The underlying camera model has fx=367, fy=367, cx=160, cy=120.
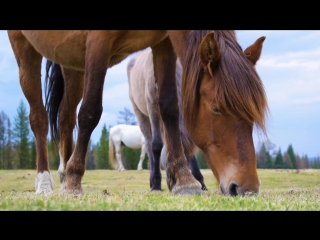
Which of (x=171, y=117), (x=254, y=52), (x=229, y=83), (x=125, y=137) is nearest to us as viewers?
(x=229, y=83)

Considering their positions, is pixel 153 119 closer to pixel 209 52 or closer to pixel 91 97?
pixel 91 97

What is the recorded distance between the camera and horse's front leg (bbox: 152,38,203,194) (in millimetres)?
3910

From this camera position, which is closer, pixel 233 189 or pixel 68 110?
pixel 233 189

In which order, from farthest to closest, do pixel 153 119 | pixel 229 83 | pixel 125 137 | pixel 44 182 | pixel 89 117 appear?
1. pixel 125 137
2. pixel 153 119
3. pixel 44 182
4. pixel 89 117
5. pixel 229 83

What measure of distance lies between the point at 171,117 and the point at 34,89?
2255 mm

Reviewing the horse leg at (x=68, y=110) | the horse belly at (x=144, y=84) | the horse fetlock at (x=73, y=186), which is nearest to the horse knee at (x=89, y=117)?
the horse fetlock at (x=73, y=186)

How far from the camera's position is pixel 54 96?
6.09 meters

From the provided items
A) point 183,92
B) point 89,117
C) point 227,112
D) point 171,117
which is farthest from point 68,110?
point 227,112

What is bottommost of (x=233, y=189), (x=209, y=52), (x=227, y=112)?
(x=233, y=189)

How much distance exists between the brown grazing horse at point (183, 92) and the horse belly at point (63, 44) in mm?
12

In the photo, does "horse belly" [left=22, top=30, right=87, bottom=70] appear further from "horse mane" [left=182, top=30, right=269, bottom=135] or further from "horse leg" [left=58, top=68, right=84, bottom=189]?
"horse mane" [left=182, top=30, right=269, bottom=135]

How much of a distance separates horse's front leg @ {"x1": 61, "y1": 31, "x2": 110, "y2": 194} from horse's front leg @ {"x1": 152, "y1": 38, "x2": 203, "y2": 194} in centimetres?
77
